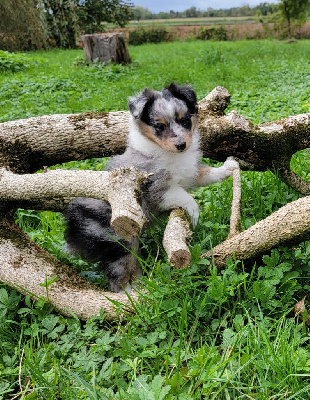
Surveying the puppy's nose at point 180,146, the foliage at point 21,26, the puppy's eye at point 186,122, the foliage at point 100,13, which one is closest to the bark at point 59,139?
the puppy's eye at point 186,122

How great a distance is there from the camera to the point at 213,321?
2426mm

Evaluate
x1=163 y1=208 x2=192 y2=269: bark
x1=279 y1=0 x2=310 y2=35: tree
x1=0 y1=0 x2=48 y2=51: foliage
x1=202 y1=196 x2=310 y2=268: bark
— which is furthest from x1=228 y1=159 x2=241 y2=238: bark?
x1=279 y1=0 x2=310 y2=35: tree

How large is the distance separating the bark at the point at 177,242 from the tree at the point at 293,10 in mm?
19344

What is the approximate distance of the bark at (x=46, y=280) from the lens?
273 centimetres

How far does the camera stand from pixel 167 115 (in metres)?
3.16

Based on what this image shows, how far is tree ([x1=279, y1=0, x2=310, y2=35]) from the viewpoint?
19.8 m

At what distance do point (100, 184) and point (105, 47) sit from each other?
37.2 feet

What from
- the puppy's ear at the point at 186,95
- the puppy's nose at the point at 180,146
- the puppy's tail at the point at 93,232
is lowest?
the puppy's tail at the point at 93,232

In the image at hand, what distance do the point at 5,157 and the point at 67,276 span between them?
1.03m

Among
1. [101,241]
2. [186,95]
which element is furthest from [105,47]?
[101,241]

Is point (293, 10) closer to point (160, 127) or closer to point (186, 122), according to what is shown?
point (186, 122)

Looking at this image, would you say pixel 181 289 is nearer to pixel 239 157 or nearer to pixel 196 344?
pixel 196 344

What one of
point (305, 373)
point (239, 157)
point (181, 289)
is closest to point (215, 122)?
point (239, 157)

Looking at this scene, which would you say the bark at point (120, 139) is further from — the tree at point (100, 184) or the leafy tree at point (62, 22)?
the leafy tree at point (62, 22)
